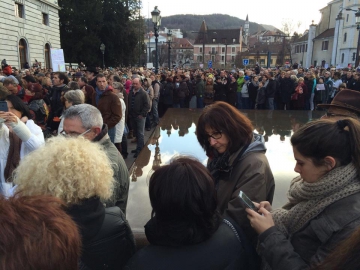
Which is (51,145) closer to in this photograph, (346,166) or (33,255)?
(33,255)

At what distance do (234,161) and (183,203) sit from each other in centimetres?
83

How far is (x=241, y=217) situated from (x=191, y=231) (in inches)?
22.4

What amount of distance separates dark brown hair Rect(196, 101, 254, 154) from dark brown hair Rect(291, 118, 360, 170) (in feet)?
2.13

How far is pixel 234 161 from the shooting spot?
84.6 inches

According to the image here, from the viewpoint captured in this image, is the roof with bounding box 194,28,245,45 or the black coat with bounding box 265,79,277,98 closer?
the black coat with bounding box 265,79,277,98

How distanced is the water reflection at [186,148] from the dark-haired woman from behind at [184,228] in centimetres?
39

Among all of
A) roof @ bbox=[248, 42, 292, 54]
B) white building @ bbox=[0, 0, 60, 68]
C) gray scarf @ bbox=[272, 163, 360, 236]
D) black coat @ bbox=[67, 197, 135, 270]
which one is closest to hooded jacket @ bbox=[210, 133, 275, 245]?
gray scarf @ bbox=[272, 163, 360, 236]

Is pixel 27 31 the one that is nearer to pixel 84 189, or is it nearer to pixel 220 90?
pixel 220 90

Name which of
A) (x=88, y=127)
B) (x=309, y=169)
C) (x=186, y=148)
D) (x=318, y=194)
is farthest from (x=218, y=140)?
(x=186, y=148)

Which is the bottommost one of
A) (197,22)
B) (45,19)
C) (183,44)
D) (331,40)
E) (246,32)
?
(45,19)

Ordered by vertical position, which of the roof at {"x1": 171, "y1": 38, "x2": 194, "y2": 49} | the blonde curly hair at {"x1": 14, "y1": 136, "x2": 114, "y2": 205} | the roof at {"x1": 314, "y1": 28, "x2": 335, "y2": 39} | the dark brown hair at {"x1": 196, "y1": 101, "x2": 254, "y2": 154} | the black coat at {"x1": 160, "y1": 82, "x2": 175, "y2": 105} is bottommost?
the black coat at {"x1": 160, "y1": 82, "x2": 175, "y2": 105}

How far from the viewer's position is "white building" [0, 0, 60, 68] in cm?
2473

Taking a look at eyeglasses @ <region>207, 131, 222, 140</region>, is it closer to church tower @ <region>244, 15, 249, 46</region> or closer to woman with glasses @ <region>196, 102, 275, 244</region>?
woman with glasses @ <region>196, 102, 275, 244</region>

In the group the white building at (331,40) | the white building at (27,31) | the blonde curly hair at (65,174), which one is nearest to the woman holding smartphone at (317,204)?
the blonde curly hair at (65,174)
